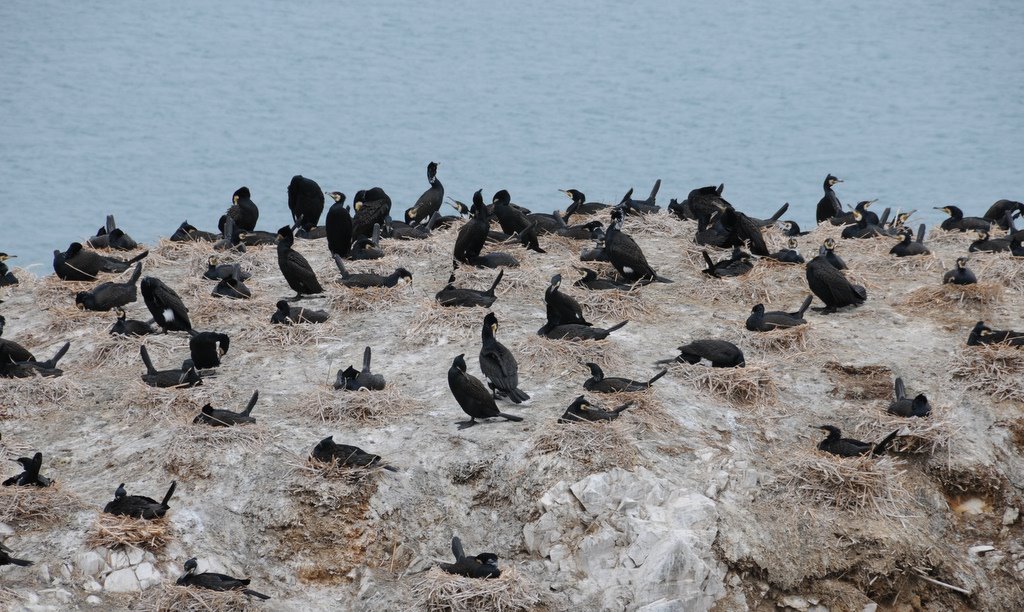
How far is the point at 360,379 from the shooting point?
9930 millimetres

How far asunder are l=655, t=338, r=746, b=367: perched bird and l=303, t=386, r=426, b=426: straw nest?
239 centimetres

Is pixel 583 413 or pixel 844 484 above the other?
pixel 583 413

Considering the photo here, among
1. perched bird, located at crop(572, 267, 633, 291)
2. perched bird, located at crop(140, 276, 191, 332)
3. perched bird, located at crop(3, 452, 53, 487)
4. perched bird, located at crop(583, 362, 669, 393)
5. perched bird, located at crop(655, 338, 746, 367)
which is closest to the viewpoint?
perched bird, located at crop(3, 452, 53, 487)

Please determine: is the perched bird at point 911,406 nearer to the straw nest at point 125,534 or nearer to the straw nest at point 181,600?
the straw nest at point 181,600

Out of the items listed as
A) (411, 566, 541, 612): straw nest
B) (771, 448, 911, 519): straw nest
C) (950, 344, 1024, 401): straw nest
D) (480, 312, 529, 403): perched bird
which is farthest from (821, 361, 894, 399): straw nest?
(411, 566, 541, 612): straw nest

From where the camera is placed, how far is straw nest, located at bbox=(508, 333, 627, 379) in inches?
408

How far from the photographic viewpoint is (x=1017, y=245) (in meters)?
13.3

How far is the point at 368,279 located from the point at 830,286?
15.6ft

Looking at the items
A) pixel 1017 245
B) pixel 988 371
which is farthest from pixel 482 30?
pixel 988 371

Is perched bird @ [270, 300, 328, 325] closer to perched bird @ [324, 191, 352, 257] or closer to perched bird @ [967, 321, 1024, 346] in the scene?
perched bird @ [324, 191, 352, 257]

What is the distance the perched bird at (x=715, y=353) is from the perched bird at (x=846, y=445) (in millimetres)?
Result: 1235

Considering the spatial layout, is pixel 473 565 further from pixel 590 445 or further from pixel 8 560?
pixel 8 560

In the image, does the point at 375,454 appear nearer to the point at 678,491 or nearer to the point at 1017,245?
the point at 678,491

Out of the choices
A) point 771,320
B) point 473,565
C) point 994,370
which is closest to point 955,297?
point 994,370
